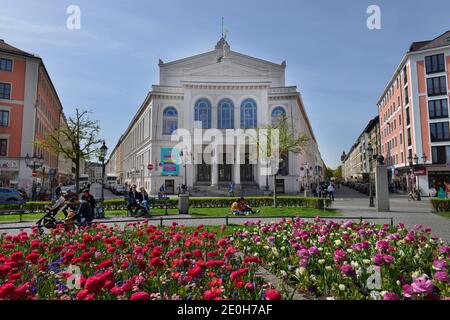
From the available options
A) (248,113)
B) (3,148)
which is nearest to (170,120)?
(248,113)

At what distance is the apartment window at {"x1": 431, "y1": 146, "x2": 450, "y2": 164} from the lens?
4175 cm

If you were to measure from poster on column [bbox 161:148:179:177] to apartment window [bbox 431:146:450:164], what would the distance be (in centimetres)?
3670

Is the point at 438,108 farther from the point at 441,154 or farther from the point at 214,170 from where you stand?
the point at 214,170

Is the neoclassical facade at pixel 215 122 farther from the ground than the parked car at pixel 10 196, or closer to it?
farther from the ground

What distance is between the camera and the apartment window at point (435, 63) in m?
43.2

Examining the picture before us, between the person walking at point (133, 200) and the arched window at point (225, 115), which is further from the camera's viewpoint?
the arched window at point (225, 115)

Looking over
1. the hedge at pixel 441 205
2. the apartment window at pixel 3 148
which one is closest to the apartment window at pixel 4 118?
the apartment window at pixel 3 148

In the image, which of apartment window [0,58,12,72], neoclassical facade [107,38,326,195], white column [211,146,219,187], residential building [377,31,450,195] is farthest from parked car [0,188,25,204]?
residential building [377,31,450,195]

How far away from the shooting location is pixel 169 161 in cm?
4628

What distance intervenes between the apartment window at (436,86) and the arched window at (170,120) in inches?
1495

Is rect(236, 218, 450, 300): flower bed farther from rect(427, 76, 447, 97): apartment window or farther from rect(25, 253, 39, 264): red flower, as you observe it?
rect(427, 76, 447, 97): apartment window

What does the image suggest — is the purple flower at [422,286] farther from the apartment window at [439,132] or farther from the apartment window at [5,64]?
the apartment window at [439,132]
